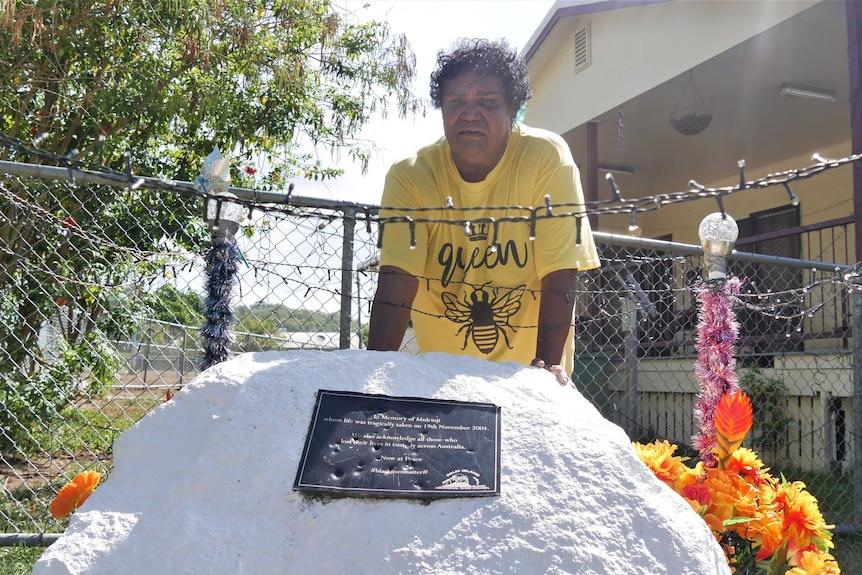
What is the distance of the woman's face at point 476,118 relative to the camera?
2.69 meters

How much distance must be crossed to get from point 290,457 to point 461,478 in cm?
46

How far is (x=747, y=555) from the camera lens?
2.49 m

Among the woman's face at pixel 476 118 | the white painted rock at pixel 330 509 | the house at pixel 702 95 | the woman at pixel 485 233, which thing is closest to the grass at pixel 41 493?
the white painted rock at pixel 330 509

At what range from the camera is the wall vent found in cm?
1016

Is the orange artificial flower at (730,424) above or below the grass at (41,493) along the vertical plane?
above

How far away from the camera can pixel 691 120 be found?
856 centimetres

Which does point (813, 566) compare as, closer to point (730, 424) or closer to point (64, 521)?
point (730, 424)

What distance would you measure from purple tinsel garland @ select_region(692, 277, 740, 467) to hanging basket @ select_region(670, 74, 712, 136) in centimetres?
588

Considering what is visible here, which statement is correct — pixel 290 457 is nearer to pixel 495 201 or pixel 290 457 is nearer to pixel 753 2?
pixel 495 201

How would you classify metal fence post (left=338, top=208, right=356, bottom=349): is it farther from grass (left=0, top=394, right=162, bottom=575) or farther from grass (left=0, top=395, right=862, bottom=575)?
grass (left=0, top=395, right=862, bottom=575)

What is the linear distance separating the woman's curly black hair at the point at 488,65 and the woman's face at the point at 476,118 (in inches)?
1.2

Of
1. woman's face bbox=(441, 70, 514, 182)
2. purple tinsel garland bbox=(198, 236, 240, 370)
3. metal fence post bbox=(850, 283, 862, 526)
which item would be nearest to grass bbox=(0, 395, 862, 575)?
metal fence post bbox=(850, 283, 862, 526)

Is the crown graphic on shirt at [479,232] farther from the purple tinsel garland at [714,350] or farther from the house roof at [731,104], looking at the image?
the house roof at [731,104]

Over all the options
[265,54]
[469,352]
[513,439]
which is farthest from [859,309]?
[265,54]
